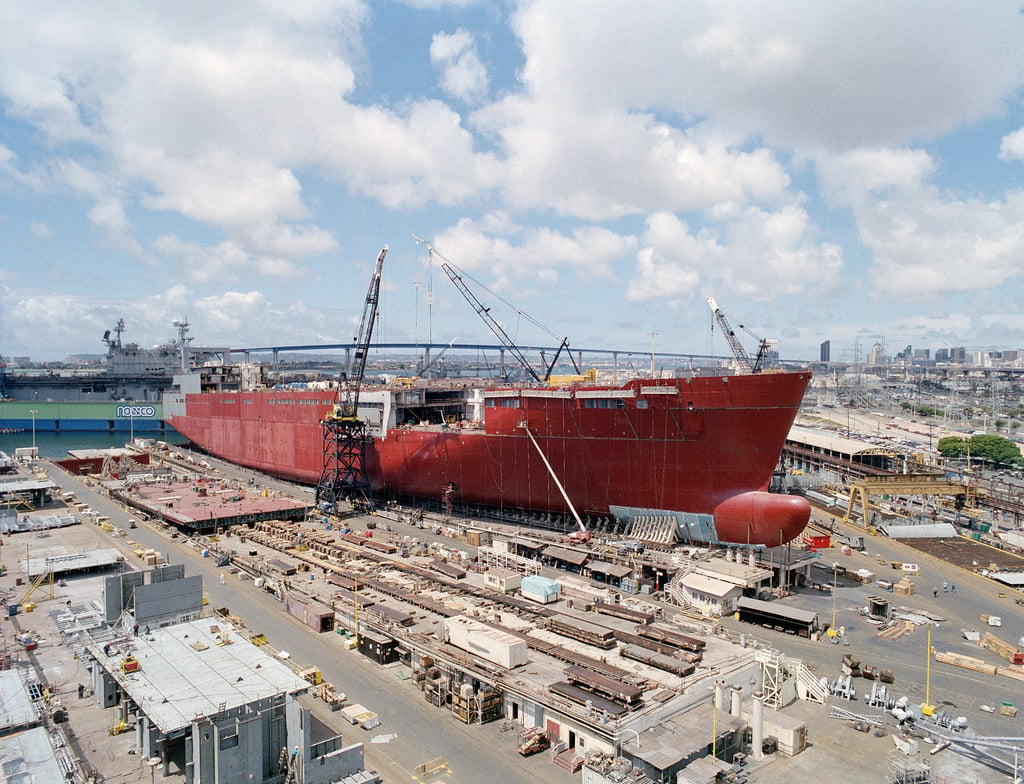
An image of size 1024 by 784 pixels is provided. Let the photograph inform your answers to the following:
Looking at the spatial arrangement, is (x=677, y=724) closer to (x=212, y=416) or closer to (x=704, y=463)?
(x=704, y=463)

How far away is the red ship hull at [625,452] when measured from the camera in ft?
80.4

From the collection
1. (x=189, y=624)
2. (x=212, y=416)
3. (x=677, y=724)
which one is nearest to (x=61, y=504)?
(x=212, y=416)

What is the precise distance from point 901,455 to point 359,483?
41.7m

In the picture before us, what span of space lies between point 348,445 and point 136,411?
5623 centimetres

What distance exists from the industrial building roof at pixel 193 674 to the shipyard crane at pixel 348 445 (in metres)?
22.4

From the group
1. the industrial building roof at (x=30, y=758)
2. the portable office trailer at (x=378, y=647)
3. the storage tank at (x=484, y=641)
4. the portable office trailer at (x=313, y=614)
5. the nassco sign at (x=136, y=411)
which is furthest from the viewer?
the nassco sign at (x=136, y=411)

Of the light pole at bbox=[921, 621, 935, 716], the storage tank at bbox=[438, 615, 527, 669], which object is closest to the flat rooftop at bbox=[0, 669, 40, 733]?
the storage tank at bbox=[438, 615, 527, 669]

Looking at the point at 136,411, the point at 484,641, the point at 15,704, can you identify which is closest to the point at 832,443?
the point at 484,641

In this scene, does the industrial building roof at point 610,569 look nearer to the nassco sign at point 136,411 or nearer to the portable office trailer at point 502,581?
the portable office trailer at point 502,581

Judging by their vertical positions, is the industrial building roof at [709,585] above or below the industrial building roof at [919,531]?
above

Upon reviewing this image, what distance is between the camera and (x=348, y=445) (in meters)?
39.2

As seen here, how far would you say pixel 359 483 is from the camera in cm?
3938

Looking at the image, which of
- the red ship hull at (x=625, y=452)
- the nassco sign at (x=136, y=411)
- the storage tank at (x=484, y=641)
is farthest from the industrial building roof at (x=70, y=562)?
Answer: the nassco sign at (x=136, y=411)

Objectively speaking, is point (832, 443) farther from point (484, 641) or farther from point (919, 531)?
point (484, 641)
